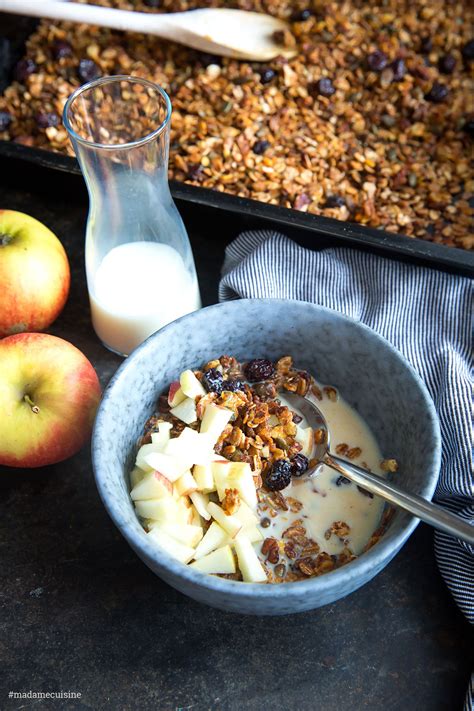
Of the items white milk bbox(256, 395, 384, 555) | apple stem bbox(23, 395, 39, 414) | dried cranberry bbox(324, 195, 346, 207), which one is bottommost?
white milk bbox(256, 395, 384, 555)

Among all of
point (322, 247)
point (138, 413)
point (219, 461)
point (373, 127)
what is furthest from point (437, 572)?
point (373, 127)

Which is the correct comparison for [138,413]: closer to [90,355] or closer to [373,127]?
[90,355]

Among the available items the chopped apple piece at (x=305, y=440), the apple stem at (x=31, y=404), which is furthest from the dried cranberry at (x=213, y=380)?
the apple stem at (x=31, y=404)

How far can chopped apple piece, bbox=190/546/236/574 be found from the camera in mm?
883

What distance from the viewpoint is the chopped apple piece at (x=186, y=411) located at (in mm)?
1007

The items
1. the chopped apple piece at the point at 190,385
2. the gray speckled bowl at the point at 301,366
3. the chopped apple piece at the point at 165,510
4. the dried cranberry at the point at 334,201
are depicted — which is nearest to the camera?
the gray speckled bowl at the point at 301,366

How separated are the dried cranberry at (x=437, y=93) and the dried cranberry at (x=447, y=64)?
0.06 m

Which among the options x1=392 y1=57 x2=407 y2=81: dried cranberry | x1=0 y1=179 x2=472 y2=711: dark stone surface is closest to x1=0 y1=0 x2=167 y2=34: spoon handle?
x1=392 y1=57 x2=407 y2=81: dried cranberry

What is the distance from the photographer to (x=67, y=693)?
0.93 metres

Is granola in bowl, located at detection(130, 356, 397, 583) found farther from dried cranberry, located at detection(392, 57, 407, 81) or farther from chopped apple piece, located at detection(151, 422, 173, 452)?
dried cranberry, located at detection(392, 57, 407, 81)

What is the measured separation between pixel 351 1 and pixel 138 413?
3.62ft

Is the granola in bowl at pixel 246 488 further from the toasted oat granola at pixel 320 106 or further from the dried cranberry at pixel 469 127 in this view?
the dried cranberry at pixel 469 127

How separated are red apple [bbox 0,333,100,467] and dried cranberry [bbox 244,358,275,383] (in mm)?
215

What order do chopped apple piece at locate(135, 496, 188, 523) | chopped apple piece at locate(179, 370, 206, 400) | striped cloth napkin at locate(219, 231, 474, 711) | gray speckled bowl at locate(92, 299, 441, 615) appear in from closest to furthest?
gray speckled bowl at locate(92, 299, 441, 615) → chopped apple piece at locate(135, 496, 188, 523) → chopped apple piece at locate(179, 370, 206, 400) → striped cloth napkin at locate(219, 231, 474, 711)
